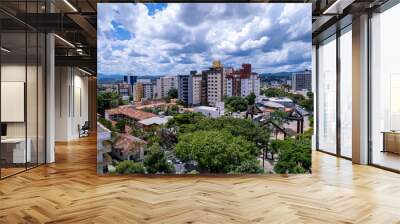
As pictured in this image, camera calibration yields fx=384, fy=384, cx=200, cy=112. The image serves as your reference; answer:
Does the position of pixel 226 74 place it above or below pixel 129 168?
above

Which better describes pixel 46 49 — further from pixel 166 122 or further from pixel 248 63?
pixel 248 63

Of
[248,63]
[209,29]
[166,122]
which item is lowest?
[166,122]

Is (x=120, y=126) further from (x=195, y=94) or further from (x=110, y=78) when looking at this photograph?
(x=195, y=94)

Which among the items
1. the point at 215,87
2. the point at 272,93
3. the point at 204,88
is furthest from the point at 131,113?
the point at 272,93

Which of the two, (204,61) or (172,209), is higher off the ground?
(204,61)

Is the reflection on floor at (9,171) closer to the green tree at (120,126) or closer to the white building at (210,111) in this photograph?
the green tree at (120,126)

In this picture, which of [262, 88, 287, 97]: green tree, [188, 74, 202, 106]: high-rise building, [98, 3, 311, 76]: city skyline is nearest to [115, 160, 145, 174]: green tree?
[188, 74, 202, 106]: high-rise building

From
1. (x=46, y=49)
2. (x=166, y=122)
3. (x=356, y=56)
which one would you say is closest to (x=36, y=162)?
(x=46, y=49)
